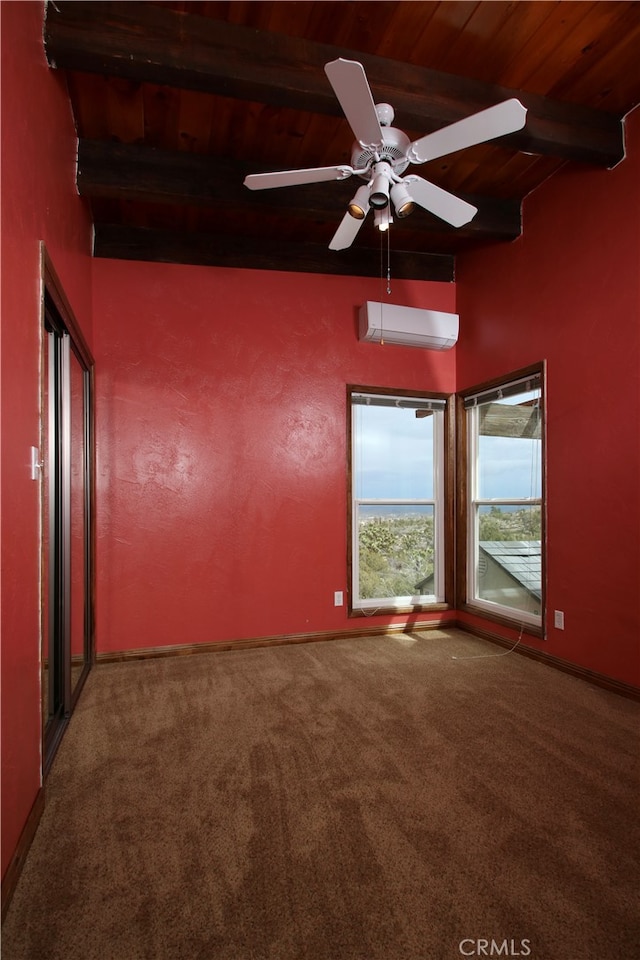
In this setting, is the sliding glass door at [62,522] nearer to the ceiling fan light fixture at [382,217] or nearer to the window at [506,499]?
the ceiling fan light fixture at [382,217]

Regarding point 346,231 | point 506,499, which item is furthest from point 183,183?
point 506,499

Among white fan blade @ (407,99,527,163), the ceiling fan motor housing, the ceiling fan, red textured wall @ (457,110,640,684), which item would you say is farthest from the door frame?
red textured wall @ (457,110,640,684)

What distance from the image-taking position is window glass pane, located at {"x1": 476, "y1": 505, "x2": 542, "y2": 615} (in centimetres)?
356

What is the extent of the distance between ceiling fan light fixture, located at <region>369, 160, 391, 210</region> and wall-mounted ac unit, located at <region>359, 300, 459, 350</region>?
5.43ft

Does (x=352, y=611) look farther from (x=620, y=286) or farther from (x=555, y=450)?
(x=620, y=286)

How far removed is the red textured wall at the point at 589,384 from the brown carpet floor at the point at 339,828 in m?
0.51

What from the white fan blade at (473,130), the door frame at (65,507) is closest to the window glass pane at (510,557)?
the white fan blade at (473,130)

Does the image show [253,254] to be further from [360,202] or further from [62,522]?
[62,522]

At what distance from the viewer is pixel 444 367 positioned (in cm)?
432

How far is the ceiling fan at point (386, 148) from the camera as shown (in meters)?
1.81

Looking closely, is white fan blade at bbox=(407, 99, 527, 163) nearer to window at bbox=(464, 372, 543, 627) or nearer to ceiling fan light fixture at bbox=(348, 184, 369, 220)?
ceiling fan light fixture at bbox=(348, 184, 369, 220)

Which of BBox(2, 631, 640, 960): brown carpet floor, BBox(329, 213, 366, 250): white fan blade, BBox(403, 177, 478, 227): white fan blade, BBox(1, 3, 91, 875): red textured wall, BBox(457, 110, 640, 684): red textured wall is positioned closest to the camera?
BBox(2, 631, 640, 960): brown carpet floor

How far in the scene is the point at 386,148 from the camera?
211 cm

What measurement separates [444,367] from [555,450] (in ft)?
4.55
